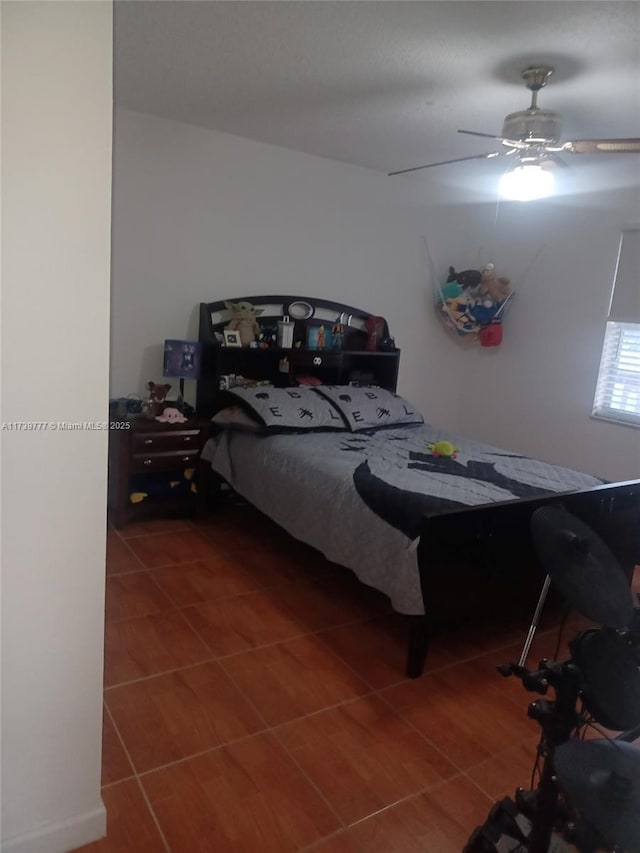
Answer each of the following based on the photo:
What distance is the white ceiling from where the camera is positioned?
212 centimetres

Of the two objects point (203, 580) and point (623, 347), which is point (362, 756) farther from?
point (623, 347)

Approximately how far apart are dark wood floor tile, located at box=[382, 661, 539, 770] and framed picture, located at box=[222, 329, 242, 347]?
2314mm

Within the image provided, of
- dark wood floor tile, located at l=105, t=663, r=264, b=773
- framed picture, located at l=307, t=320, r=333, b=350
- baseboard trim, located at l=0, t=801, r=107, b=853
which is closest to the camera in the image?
baseboard trim, located at l=0, t=801, r=107, b=853

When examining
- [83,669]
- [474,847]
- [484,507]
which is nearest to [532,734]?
[474,847]

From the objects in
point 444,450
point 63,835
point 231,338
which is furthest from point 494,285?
point 63,835

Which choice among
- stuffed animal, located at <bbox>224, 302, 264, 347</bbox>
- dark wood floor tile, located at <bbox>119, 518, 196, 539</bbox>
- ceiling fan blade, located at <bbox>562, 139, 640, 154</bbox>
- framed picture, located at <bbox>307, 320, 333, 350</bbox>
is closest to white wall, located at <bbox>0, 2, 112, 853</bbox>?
ceiling fan blade, located at <bbox>562, 139, 640, 154</bbox>

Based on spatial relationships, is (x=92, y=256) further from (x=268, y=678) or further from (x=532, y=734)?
(x=532, y=734)

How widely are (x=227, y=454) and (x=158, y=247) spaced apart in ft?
4.42

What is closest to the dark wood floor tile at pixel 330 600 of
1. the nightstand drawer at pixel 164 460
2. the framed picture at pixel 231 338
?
the nightstand drawer at pixel 164 460

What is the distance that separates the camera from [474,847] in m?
1.53

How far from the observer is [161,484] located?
3.67m

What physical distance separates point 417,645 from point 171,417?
6.55 feet

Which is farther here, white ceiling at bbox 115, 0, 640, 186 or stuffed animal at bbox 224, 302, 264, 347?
stuffed animal at bbox 224, 302, 264, 347

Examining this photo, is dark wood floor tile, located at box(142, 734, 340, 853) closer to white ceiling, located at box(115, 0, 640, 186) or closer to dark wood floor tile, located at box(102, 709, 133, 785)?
dark wood floor tile, located at box(102, 709, 133, 785)
